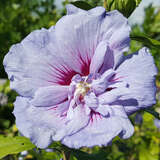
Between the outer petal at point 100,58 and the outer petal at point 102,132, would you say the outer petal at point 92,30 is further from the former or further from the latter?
the outer petal at point 102,132

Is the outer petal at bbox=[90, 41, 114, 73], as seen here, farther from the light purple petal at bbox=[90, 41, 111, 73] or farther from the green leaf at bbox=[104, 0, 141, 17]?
the green leaf at bbox=[104, 0, 141, 17]

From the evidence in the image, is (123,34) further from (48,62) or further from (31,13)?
(31,13)

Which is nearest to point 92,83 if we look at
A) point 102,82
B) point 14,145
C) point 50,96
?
point 102,82

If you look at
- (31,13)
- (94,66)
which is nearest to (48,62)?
(94,66)

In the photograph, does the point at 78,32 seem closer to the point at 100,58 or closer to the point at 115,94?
the point at 100,58

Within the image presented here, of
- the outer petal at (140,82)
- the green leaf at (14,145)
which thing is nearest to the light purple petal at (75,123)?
the outer petal at (140,82)

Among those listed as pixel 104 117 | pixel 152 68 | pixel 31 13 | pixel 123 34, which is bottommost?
pixel 31 13
